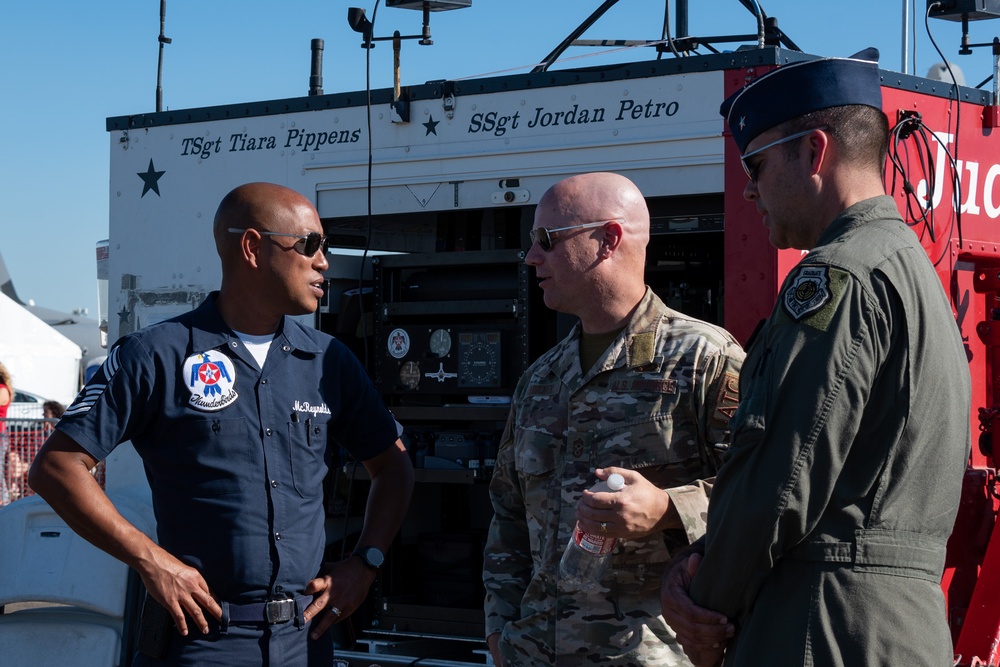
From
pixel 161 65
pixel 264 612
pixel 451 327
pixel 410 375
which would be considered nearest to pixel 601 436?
pixel 264 612

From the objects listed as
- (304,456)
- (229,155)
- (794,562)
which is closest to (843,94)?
(794,562)

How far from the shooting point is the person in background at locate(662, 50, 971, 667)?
179 cm

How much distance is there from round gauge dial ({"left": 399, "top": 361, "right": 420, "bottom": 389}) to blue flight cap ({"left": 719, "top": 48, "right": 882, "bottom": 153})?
311 cm

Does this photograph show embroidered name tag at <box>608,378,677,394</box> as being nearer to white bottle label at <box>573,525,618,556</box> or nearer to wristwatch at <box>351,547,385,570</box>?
white bottle label at <box>573,525,618,556</box>

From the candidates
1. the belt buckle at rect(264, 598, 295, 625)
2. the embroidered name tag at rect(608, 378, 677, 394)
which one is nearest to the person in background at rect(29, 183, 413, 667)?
the belt buckle at rect(264, 598, 295, 625)

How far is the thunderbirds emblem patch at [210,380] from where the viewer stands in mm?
2939

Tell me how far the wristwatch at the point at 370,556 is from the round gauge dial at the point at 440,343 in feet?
6.26

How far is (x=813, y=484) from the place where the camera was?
70.5 inches

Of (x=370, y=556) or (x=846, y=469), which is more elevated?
(x=846, y=469)

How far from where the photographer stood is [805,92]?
2.07 metres

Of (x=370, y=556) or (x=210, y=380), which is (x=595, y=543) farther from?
(x=210, y=380)

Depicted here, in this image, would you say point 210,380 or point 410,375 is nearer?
point 210,380

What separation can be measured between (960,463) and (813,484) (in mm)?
313

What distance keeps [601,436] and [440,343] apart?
240 cm
